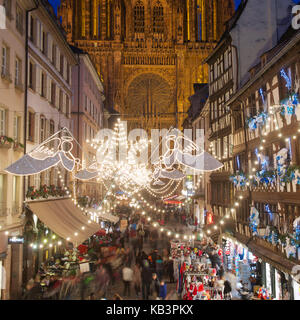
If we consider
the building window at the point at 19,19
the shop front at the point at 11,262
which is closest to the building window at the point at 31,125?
the building window at the point at 19,19

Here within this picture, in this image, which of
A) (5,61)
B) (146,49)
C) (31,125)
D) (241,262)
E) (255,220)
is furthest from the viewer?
(146,49)

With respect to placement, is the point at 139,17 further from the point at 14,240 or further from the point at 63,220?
the point at 14,240

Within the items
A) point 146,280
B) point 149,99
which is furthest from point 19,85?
point 149,99

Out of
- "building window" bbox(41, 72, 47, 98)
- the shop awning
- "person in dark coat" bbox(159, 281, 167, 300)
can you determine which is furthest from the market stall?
"building window" bbox(41, 72, 47, 98)

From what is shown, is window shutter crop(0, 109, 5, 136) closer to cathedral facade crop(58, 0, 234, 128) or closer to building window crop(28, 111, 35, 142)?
building window crop(28, 111, 35, 142)

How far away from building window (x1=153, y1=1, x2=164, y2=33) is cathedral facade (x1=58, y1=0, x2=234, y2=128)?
0.52 metres

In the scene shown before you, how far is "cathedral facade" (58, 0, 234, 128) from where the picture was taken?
54.5m

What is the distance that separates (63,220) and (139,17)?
164ft

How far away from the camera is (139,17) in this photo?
192 ft

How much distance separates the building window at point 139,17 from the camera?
57969 millimetres
